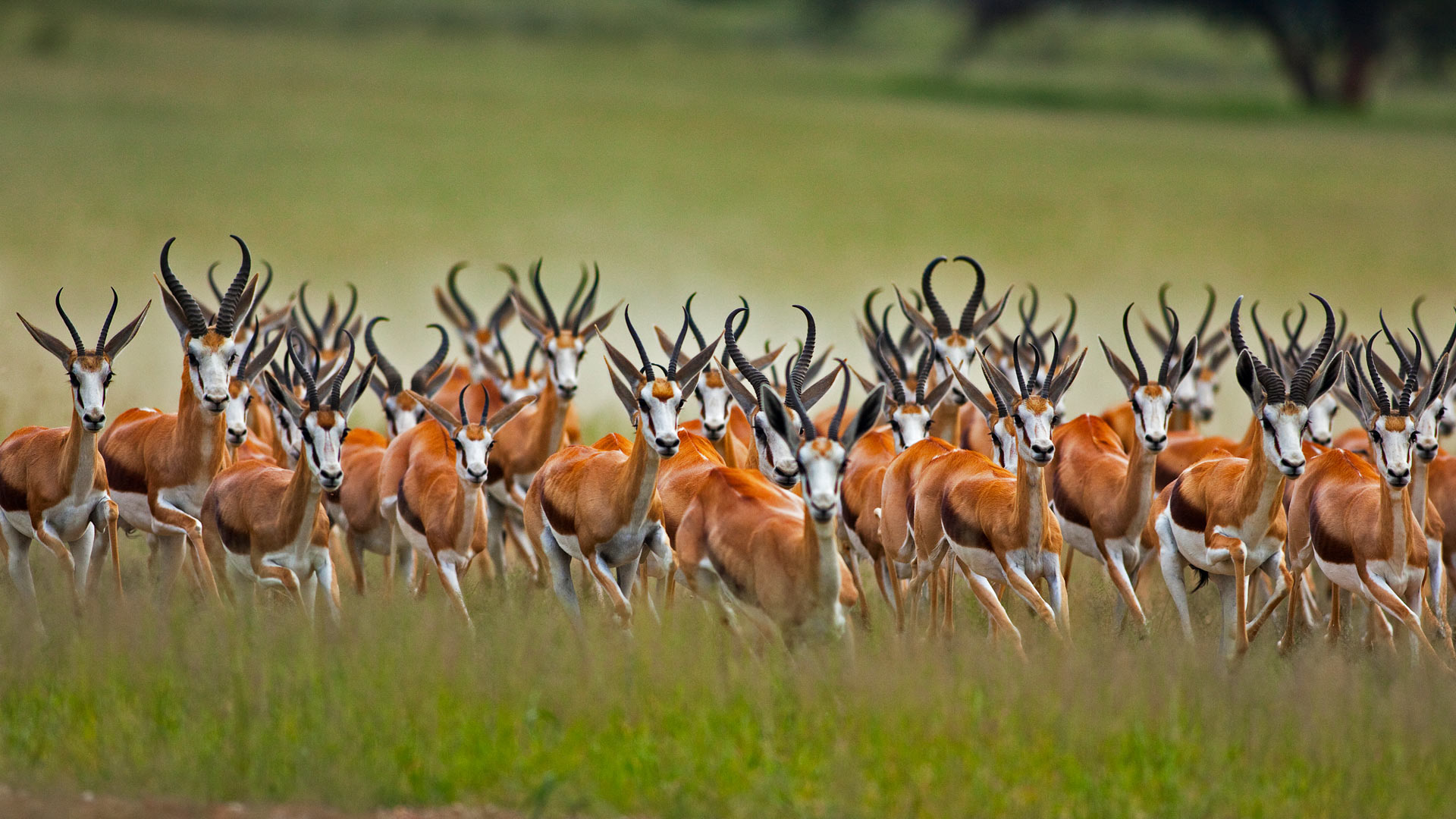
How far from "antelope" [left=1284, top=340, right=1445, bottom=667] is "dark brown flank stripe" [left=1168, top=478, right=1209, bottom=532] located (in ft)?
1.90

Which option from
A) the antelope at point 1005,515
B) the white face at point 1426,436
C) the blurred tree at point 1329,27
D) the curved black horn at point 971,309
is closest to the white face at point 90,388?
the antelope at point 1005,515

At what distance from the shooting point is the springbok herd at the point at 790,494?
26.9ft

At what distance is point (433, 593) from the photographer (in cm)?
955

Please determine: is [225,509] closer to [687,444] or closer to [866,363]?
[687,444]

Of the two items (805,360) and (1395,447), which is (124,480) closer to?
(805,360)

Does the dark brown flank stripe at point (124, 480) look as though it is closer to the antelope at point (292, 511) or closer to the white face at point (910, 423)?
the antelope at point (292, 511)

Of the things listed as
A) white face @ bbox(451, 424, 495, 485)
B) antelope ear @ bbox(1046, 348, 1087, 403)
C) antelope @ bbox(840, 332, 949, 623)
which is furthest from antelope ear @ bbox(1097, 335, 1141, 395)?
white face @ bbox(451, 424, 495, 485)

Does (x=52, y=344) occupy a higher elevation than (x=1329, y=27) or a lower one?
lower

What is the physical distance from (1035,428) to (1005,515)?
0.61 meters

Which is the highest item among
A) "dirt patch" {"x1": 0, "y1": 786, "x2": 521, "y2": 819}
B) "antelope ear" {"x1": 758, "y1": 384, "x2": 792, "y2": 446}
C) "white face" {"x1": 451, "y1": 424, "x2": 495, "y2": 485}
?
"antelope ear" {"x1": 758, "y1": 384, "x2": 792, "y2": 446}

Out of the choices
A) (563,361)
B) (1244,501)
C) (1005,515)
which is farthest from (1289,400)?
(563,361)

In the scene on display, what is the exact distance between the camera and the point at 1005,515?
8.52m

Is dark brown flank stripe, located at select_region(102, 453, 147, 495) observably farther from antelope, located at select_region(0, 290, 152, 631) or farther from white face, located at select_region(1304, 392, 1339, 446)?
white face, located at select_region(1304, 392, 1339, 446)

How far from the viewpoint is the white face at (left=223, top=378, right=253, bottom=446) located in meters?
9.62
